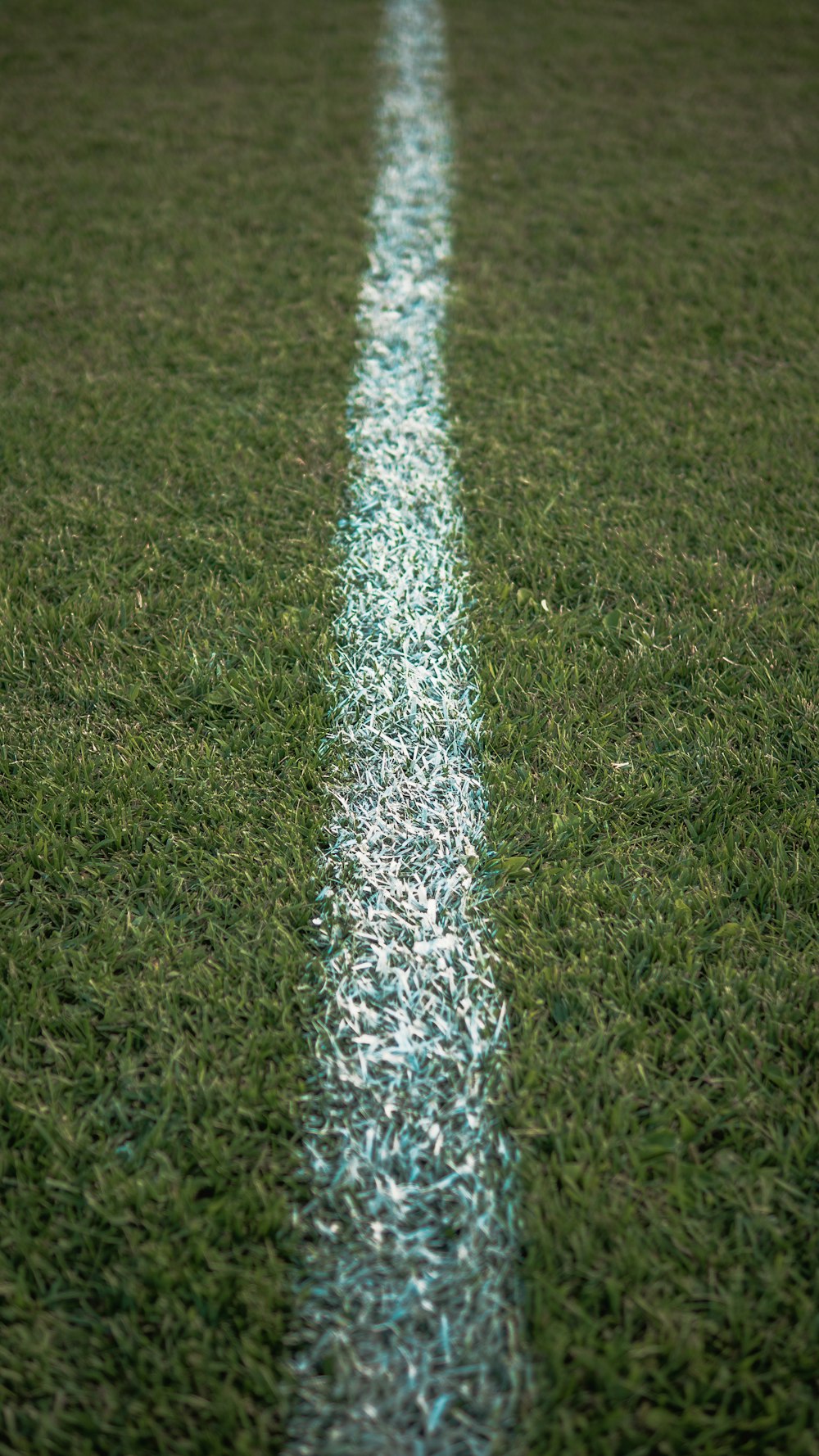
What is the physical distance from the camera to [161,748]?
156 cm

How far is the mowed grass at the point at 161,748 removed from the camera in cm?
99

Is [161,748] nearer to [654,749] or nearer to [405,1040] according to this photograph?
[405,1040]

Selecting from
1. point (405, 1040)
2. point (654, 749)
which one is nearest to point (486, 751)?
point (654, 749)

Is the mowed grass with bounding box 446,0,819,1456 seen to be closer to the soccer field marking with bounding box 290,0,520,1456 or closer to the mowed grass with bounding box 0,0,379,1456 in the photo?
the soccer field marking with bounding box 290,0,520,1456

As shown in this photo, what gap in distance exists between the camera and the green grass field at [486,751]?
3.24 feet

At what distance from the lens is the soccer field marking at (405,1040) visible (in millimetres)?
950

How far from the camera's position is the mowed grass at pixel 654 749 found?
99 cm

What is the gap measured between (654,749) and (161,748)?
2.74ft

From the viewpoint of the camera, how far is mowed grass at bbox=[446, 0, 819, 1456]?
38.8 inches

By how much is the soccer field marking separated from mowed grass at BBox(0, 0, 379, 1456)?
0.17ft

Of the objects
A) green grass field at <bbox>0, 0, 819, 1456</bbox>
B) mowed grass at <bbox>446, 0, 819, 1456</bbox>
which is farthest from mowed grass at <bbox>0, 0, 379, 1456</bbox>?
mowed grass at <bbox>446, 0, 819, 1456</bbox>

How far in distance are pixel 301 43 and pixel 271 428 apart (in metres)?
2.91

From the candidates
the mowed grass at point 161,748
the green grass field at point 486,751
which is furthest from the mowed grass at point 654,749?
the mowed grass at point 161,748

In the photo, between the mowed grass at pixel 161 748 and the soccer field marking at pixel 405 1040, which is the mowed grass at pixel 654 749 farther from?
the mowed grass at pixel 161 748
